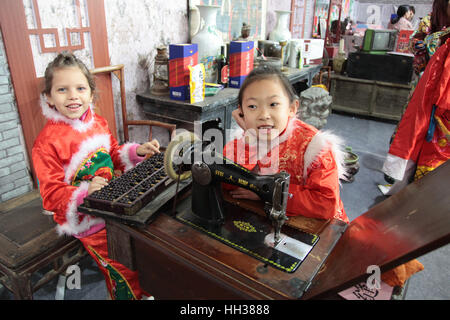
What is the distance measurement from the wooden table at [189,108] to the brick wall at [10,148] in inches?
36.3

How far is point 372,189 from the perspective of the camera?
A: 10.4ft

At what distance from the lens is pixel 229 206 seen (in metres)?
1.17

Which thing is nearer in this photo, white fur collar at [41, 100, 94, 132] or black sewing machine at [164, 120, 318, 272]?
black sewing machine at [164, 120, 318, 272]

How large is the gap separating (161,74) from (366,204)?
83.1 inches

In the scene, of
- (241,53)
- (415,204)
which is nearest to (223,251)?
(415,204)

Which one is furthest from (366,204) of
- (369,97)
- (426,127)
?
(369,97)

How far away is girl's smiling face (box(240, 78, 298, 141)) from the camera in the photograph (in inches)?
47.7

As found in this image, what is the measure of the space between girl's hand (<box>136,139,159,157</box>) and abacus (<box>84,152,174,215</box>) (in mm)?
272

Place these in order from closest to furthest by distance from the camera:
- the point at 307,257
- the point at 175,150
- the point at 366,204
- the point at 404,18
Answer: the point at 307,257 < the point at 175,150 < the point at 366,204 < the point at 404,18

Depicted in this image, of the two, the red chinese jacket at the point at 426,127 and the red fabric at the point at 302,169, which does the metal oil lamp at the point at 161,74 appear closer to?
the red fabric at the point at 302,169

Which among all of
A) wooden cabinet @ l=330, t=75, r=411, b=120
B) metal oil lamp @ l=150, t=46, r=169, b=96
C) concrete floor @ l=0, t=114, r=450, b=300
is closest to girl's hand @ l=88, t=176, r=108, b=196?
concrete floor @ l=0, t=114, r=450, b=300

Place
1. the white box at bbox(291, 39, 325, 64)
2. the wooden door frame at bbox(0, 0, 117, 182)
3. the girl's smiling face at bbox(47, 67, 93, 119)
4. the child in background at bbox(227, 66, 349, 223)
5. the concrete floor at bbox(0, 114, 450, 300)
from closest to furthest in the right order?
the child in background at bbox(227, 66, 349, 223) < the girl's smiling face at bbox(47, 67, 93, 119) < the wooden door frame at bbox(0, 0, 117, 182) < the concrete floor at bbox(0, 114, 450, 300) < the white box at bbox(291, 39, 325, 64)

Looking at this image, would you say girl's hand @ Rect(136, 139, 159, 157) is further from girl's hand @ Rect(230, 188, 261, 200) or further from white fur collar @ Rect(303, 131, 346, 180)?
white fur collar @ Rect(303, 131, 346, 180)

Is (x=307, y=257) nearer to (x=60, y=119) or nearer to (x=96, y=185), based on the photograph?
(x=96, y=185)
